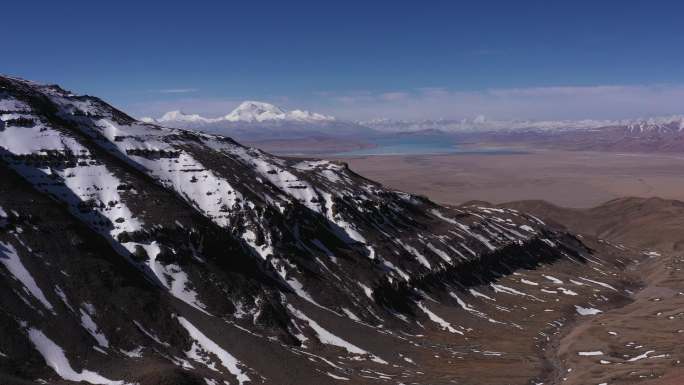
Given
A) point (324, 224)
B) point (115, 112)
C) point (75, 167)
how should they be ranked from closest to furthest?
point (75, 167)
point (324, 224)
point (115, 112)

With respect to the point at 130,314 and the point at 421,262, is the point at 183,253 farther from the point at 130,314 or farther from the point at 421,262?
the point at 421,262

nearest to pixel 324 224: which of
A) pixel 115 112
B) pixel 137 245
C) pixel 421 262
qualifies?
pixel 421 262

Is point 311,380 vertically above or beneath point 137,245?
beneath

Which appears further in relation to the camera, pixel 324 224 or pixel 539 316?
pixel 324 224

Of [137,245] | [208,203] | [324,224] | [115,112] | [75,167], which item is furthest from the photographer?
[115,112]

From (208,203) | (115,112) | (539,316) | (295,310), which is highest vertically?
(115,112)

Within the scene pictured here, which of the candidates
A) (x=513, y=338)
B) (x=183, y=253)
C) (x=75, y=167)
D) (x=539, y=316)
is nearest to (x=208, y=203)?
(x=183, y=253)
